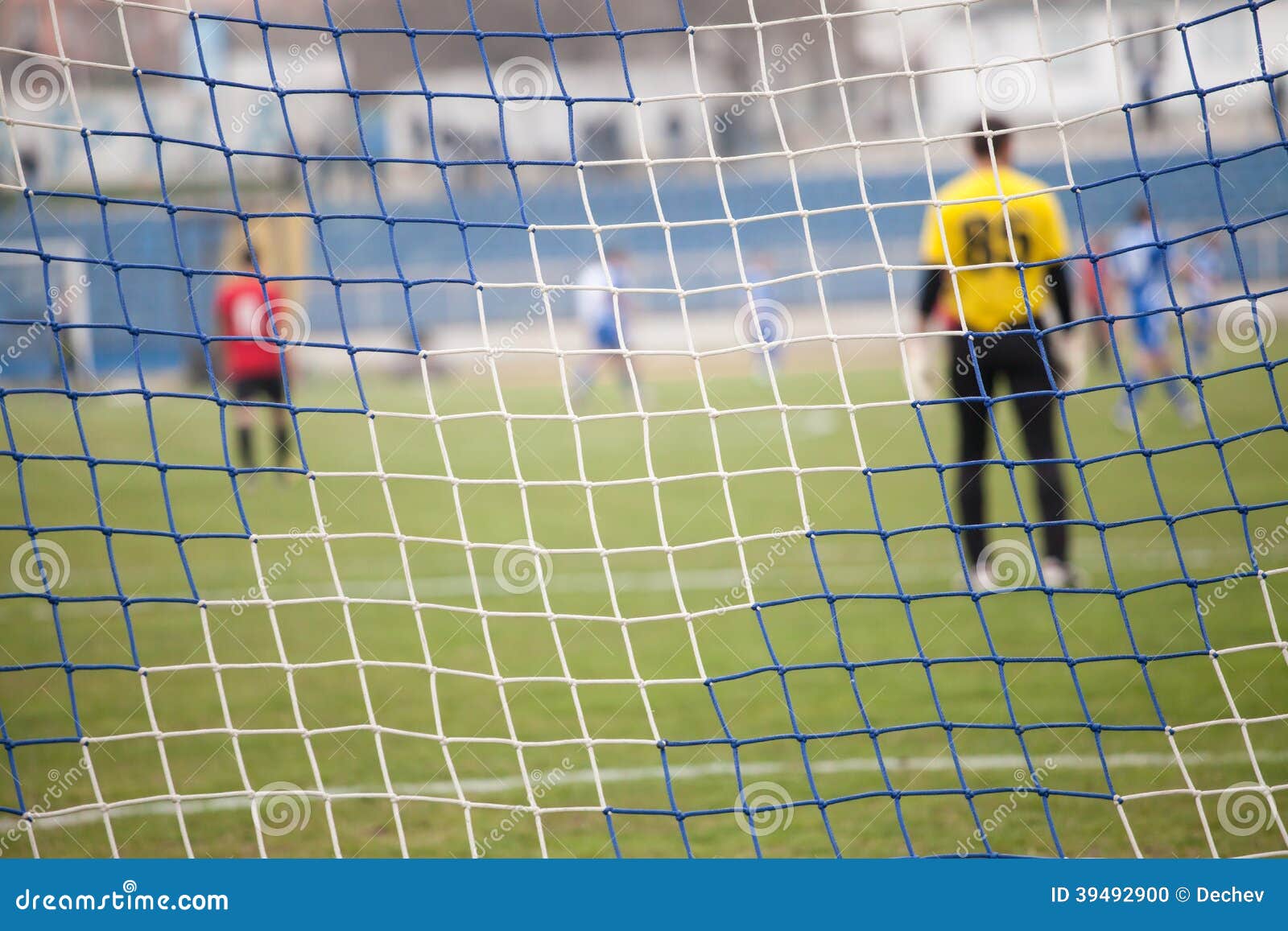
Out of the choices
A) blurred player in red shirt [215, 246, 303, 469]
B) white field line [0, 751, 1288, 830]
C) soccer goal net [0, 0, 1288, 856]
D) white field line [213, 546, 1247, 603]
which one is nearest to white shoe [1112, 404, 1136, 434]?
soccer goal net [0, 0, 1288, 856]

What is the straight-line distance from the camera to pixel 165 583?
635 cm

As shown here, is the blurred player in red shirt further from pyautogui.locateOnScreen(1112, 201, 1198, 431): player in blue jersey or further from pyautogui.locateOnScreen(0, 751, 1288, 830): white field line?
pyautogui.locateOnScreen(1112, 201, 1198, 431): player in blue jersey

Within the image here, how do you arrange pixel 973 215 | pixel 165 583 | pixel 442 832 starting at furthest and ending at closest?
pixel 165 583, pixel 973 215, pixel 442 832

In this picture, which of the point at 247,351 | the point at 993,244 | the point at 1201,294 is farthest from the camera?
the point at 1201,294

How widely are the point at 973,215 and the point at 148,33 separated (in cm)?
2497

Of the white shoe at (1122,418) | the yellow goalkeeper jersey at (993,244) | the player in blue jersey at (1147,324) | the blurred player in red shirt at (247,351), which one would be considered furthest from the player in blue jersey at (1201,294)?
the blurred player in red shirt at (247,351)

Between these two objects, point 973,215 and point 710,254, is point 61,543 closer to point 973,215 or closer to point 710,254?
point 973,215

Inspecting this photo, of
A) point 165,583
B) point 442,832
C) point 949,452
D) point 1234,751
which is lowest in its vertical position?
point 1234,751

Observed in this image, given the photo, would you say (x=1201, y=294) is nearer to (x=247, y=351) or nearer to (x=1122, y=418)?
(x=1122, y=418)

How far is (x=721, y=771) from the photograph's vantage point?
11.6ft

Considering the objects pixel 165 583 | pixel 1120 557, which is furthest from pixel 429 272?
pixel 1120 557

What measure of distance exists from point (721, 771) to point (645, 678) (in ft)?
2.93

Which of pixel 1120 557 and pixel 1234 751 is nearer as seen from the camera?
pixel 1234 751

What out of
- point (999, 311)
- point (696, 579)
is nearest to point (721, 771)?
point (696, 579)
